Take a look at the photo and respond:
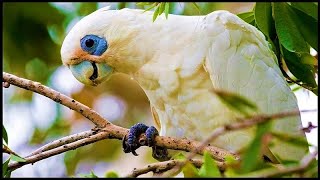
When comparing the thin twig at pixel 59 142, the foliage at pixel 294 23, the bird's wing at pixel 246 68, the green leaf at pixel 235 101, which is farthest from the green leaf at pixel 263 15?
the green leaf at pixel 235 101

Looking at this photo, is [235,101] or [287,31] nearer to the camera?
[235,101]

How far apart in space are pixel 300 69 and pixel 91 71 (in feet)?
2.53

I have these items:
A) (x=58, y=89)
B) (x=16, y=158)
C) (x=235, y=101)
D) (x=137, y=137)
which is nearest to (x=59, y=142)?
(x=16, y=158)

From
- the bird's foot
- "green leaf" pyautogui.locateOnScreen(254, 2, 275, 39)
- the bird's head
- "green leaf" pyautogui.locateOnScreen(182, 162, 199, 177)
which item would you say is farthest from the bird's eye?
"green leaf" pyautogui.locateOnScreen(182, 162, 199, 177)

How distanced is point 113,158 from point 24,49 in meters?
1.03

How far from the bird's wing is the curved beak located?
0.44 m

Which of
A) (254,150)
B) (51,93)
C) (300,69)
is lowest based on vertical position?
(254,150)

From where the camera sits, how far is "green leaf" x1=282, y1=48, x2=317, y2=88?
2070 millimetres

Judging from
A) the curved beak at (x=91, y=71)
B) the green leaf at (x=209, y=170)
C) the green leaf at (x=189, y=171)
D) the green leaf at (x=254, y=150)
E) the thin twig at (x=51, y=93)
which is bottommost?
the green leaf at (x=254, y=150)

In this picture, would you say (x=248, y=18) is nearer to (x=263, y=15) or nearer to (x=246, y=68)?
(x=246, y=68)

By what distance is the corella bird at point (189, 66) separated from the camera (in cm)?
203

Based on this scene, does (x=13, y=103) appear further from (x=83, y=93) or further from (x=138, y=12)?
(x=138, y=12)

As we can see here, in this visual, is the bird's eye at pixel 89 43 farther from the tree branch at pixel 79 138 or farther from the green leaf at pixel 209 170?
the green leaf at pixel 209 170

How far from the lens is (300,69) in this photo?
2084mm
